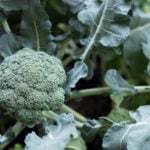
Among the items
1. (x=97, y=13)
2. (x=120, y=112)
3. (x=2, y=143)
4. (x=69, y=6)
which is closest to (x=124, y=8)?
(x=97, y=13)

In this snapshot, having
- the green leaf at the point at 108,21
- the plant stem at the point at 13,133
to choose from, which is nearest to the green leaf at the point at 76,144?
the plant stem at the point at 13,133

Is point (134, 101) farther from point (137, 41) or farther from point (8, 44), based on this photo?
point (8, 44)

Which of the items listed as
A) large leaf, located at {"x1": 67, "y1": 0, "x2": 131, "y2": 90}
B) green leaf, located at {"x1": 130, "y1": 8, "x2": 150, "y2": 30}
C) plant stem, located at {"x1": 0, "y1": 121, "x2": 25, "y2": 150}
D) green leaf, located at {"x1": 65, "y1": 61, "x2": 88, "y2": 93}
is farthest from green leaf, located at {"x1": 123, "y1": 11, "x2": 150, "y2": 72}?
plant stem, located at {"x1": 0, "y1": 121, "x2": 25, "y2": 150}

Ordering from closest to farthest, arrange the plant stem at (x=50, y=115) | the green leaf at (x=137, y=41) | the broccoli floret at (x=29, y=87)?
the broccoli floret at (x=29, y=87) → the plant stem at (x=50, y=115) → the green leaf at (x=137, y=41)

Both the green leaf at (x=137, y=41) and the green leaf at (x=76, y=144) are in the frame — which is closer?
the green leaf at (x=76, y=144)

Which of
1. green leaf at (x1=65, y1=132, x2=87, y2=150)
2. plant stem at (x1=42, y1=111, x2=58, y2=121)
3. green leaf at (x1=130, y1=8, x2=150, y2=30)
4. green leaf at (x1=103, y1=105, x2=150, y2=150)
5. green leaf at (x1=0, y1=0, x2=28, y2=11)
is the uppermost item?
green leaf at (x1=0, y1=0, x2=28, y2=11)

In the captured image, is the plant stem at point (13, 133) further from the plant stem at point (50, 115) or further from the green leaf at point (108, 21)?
the green leaf at point (108, 21)

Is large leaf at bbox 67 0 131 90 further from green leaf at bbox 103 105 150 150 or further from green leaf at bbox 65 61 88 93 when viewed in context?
green leaf at bbox 103 105 150 150

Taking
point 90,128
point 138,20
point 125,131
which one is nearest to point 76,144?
point 90,128
